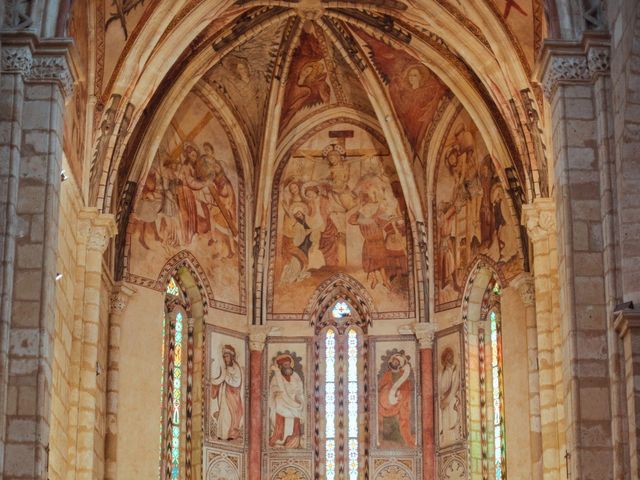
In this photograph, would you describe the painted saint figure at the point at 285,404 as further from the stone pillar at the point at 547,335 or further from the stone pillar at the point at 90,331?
the stone pillar at the point at 547,335

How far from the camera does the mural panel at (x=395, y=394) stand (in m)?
28.0

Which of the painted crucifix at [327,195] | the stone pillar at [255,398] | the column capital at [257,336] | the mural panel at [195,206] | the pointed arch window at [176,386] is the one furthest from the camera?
the painted crucifix at [327,195]

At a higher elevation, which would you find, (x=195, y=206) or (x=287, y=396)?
(x=195, y=206)

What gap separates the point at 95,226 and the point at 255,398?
513cm

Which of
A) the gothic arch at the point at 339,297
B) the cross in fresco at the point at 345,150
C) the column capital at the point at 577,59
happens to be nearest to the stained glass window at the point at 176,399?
the gothic arch at the point at 339,297

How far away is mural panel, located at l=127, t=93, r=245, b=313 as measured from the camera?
27344 mm

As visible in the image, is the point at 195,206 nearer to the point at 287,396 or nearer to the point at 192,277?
the point at 192,277

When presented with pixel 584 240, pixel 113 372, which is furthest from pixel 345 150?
pixel 584 240

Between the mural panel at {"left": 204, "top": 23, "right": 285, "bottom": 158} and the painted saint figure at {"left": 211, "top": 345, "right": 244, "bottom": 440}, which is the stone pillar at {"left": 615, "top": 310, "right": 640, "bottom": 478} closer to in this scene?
the painted saint figure at {"left": 211, "top": 345, "right": 244, "bottom": 440}

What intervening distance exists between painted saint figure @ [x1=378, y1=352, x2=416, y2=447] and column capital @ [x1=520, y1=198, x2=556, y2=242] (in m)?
4.90

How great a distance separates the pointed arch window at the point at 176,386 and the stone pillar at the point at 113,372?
3.81 feet

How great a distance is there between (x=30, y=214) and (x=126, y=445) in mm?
8522

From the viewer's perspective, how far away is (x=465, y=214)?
1109 inches

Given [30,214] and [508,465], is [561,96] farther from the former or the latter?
[508,465]
